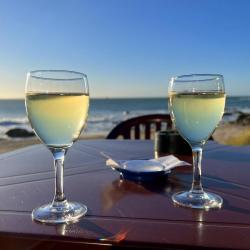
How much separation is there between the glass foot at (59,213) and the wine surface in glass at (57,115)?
0.10 m

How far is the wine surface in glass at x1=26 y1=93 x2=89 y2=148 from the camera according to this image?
58cm

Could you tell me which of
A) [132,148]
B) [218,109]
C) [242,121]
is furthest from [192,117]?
[242,121]

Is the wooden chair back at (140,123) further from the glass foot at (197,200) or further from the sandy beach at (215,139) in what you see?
the sandy beach at (215,139)

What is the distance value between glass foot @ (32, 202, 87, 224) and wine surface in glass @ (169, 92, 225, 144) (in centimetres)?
23

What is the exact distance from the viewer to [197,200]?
0.63 m

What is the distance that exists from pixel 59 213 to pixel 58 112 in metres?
0.16

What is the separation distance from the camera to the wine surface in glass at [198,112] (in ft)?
2.15

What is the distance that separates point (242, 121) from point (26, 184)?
52.7 feet

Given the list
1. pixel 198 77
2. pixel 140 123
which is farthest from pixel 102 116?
pixel 198 77

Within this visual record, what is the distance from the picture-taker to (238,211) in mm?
580

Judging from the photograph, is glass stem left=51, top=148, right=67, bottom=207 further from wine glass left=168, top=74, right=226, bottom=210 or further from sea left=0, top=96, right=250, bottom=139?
sea left=0, top=96, right=250, bottom=139

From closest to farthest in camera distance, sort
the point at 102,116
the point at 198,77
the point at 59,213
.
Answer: the point at 59,213, the point at 198,77, the point at 102,116

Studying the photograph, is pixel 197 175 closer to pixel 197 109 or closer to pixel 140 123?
pixel 197 109

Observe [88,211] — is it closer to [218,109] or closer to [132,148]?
[218,109]
